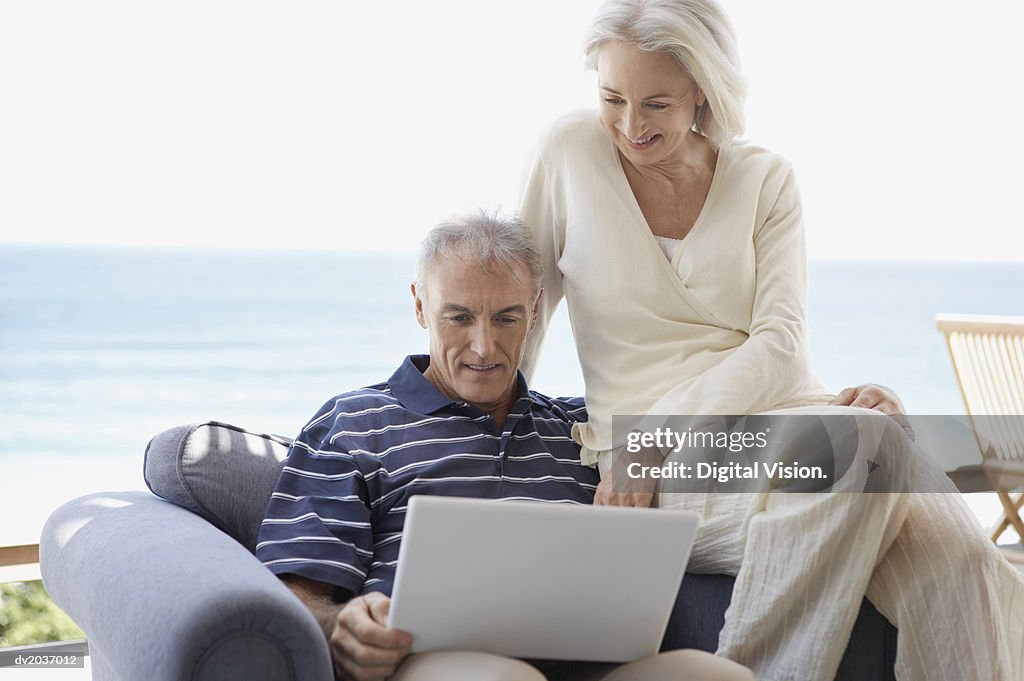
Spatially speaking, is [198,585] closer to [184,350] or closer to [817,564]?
[817,564]

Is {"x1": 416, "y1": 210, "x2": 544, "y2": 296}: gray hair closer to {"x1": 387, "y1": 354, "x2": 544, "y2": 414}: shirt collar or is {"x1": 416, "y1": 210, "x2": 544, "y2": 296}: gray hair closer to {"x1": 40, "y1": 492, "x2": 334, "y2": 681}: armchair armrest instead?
{"x1": 387, "y1": 354, "x2": 544, "y2": 414}: shirt collar

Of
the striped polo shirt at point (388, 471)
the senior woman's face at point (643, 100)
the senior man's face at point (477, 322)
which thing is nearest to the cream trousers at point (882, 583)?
the striped polo shirt at point (388, 471)

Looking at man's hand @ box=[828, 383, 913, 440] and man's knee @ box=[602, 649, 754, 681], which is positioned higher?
man's hand @ box=[828, 383, 913, 440]

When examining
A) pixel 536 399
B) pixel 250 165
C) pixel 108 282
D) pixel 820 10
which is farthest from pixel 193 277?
pixel 536 399

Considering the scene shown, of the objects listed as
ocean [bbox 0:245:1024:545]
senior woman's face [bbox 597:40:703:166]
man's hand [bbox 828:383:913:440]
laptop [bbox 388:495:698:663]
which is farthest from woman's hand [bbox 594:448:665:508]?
ocean [bbox 0:245:1024:545]

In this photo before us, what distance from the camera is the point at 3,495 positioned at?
34.2 feet

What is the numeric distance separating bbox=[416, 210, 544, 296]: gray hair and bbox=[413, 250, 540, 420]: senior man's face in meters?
0.01

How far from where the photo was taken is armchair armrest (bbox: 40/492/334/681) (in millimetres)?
1312

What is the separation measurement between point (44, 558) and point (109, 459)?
955 centimetres

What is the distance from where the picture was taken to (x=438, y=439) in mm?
1938

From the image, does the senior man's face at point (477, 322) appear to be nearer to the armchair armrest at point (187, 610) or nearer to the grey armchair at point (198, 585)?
the grey armchair at point (198, 585)

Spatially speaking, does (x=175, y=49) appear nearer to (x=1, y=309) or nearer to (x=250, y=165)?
(x=250, y=165)

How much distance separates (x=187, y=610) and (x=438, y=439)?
2.26 ft

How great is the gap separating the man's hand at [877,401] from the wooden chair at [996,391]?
7.05 feet
